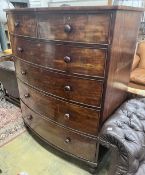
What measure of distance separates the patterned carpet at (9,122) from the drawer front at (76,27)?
1.30 m

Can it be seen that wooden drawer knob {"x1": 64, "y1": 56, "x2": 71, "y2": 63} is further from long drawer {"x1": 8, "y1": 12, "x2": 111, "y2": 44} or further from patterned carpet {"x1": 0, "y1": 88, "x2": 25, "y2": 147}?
patterned carpet {"x1": 0, "y1": 88, "x2": 25, "y2": 147}

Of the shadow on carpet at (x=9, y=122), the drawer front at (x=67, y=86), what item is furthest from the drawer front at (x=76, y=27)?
the shadow on carpet at (x=9, y=122)

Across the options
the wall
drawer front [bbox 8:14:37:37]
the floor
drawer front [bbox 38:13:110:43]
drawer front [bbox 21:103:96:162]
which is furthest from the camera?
the wall

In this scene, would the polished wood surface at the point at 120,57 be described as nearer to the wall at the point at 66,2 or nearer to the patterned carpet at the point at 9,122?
the patterned carpet at the point at 9,122

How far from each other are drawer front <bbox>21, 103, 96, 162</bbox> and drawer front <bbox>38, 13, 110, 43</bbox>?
29.8 inches

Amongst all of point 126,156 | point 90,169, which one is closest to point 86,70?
point 126,156

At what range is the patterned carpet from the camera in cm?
193

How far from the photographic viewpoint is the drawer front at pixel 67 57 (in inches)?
41.1

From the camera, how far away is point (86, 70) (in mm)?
1096

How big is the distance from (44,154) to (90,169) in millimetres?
497

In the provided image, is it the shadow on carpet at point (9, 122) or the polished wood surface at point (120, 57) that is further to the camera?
the shadow on carpet at point (9, 122)

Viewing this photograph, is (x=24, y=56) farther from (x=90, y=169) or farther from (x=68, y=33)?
(x=90, y=169)

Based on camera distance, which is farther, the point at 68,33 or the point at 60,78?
the point at 60,78

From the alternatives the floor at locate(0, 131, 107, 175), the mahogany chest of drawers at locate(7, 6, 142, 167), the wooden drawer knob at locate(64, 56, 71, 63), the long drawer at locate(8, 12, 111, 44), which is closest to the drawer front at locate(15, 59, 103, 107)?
the mahogany chest of drawers at locate(7, 6, 142, 167)
